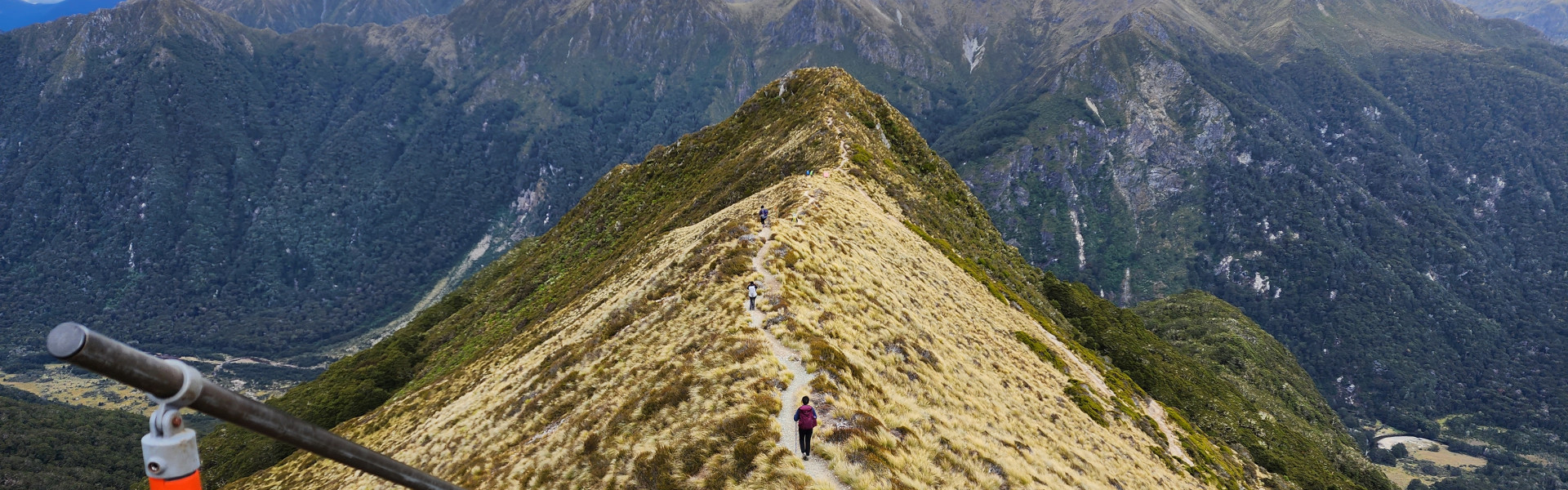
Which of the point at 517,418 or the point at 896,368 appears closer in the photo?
the point at 896,368

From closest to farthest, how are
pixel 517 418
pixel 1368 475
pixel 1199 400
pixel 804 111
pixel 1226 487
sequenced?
pixel 517 418 < pixel 1226 487 < pixel 1199 400 < pixel 804 111 < pixel 1368 475

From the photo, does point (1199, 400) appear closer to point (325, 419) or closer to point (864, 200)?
point (864, 200)

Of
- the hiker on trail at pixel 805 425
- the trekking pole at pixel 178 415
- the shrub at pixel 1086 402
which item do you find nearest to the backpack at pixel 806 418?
the hiker on trail at pixel 805 425

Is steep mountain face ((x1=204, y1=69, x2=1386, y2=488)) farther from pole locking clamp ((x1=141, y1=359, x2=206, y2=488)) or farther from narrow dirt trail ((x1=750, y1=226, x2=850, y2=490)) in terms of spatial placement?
pole locking clamp ((x1=141, y1=359, x2=206, y2=488))

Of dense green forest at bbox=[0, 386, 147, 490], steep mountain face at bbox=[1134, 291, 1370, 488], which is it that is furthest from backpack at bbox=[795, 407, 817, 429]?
dense green forest at bbox=[0, 386, 147, 490]

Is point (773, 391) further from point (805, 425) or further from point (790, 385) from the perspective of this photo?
point (805, 425)

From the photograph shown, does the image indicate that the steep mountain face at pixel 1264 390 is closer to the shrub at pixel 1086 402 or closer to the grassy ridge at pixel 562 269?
the shrub at pixel 1086 402

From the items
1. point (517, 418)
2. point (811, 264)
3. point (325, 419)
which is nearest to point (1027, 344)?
point (811, 264)
